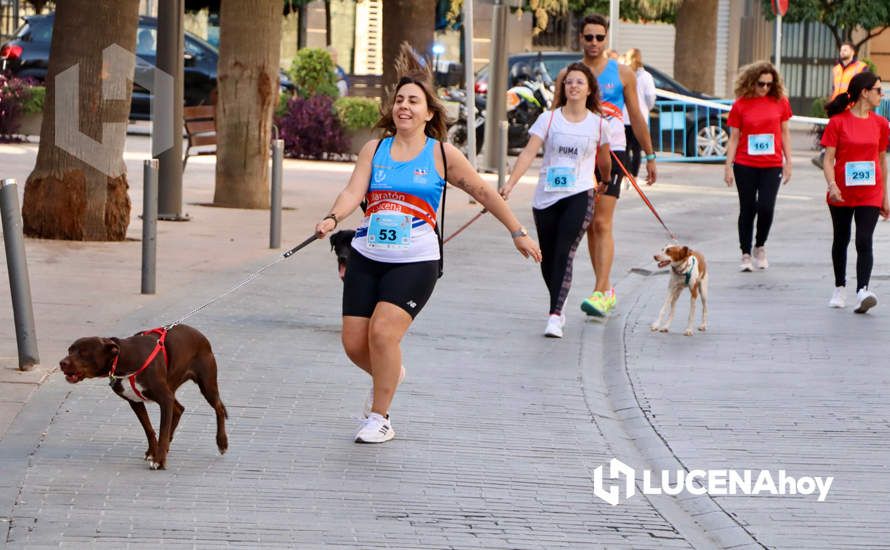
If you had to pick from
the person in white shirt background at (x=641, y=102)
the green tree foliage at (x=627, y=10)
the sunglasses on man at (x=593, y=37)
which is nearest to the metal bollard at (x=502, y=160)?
the person in white shirt background at (x=641, y=102)

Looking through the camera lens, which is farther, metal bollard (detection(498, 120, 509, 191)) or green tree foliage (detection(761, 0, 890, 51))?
green tree foliage (detection(761, 0, 890, 51))

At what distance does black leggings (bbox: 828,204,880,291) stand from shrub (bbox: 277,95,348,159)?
14067 millimetres

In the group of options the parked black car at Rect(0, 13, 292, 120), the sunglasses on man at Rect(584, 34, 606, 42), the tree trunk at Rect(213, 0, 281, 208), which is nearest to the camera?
the sunglasses on man at Rect(584, 34, 606, 42)

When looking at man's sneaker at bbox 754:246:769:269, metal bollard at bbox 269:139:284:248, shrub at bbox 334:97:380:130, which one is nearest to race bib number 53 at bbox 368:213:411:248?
metal bollard at bbox 269:139:284:248

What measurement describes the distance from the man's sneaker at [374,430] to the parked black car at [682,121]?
21.4 m

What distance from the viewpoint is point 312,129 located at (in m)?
25.8

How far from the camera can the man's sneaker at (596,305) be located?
1157 centimetres

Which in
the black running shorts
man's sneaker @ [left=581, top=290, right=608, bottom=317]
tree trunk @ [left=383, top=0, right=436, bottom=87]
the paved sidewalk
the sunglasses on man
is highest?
tree trunk @ [left=383, top=0, right=436, bottom=87]

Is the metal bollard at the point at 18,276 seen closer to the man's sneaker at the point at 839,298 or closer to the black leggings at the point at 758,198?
the man's sneaker at the point at 839,298

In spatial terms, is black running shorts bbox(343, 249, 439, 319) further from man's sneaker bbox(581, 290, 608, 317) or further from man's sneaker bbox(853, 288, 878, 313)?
man's sneaker bbox(853, 288, 878, 313)

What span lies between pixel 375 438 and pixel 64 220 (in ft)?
25.1

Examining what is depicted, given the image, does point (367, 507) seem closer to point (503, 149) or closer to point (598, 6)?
point (503, 149)

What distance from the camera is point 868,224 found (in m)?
12.3

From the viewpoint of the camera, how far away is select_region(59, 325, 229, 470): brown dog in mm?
6711
